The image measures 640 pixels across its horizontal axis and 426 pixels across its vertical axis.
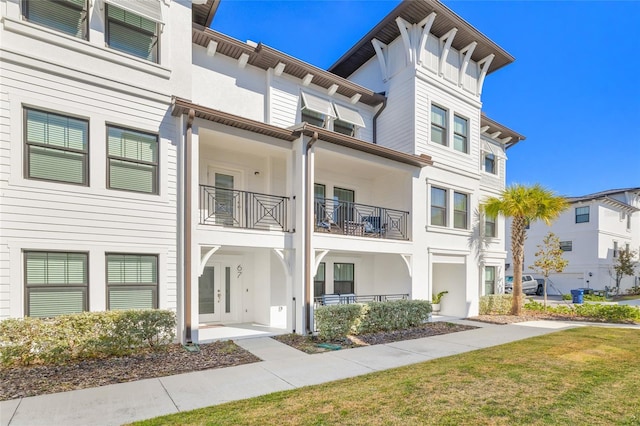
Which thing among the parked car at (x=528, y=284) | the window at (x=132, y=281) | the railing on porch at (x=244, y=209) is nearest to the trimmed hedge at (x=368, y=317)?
the railing on porch at (x=244, y=209)

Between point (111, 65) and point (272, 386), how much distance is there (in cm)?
833

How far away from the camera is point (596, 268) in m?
29.8

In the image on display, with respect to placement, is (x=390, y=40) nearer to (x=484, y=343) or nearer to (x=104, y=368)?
(x=484, y=343)

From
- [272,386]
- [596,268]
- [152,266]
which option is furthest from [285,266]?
[596,268]

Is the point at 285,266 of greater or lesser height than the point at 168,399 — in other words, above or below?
above

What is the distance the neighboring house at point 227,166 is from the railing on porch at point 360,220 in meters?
0.08

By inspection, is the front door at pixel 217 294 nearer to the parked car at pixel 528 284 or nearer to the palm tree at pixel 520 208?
the palm tree at pixel 520 208

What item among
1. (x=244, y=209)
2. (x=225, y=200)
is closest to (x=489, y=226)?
(x=244, y=209)

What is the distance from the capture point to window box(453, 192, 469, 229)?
15462 millimetres

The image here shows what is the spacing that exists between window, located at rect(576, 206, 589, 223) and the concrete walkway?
1086 inches

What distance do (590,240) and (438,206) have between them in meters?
24.0

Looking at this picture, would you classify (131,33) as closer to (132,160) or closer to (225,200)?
(132,160)

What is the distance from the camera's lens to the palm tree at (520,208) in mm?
15211

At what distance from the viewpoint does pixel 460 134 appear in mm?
15773
